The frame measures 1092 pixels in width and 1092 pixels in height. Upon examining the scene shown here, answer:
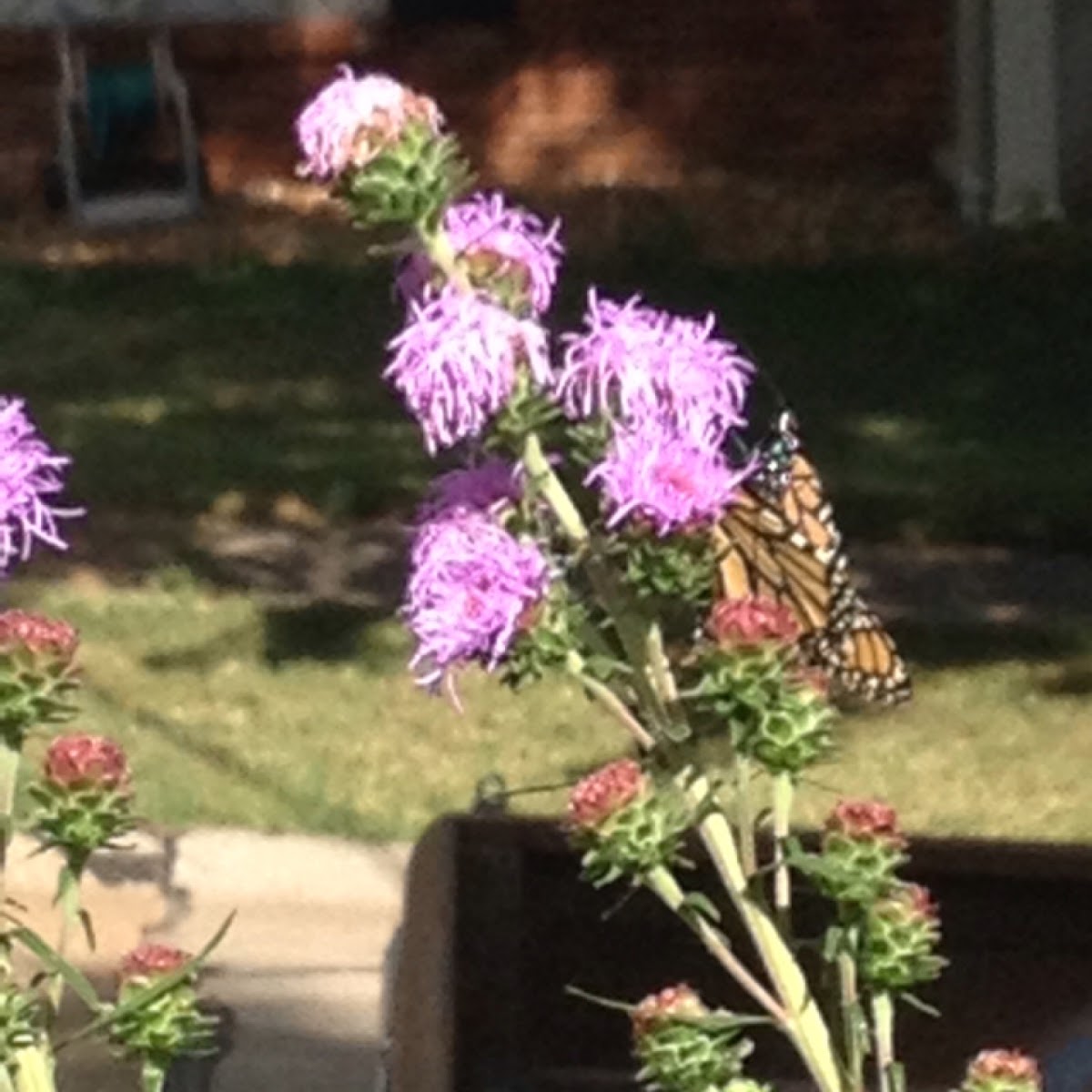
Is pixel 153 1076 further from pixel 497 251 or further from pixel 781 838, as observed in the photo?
pixel 497 251

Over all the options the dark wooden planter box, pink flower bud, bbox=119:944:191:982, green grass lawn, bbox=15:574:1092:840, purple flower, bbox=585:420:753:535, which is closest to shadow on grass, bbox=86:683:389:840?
green grass lawn, bbox=15:574:1092:840

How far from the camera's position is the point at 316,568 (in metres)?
7.68

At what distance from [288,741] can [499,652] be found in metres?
4.62

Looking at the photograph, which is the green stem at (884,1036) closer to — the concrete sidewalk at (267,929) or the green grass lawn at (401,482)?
the concrete sidewalk at (267,929)

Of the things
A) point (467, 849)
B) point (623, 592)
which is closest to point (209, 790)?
point (467, 849)

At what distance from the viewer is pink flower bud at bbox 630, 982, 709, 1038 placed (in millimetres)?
1858

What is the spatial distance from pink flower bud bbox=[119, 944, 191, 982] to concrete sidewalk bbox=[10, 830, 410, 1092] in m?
3.31

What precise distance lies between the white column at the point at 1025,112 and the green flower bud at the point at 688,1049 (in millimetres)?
10353

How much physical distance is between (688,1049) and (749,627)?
245 millimetres

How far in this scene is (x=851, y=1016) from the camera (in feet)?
6.30

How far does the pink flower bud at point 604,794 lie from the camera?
1817mm

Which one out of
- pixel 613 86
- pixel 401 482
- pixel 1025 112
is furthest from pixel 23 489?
pixel 613 86

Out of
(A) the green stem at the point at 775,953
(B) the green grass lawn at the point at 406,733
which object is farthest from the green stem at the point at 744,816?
(B) the green grass lawn at the point at 406,733

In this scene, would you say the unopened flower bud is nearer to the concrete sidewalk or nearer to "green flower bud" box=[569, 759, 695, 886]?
"green flower bud" box=[569, 759, 695, 886]
